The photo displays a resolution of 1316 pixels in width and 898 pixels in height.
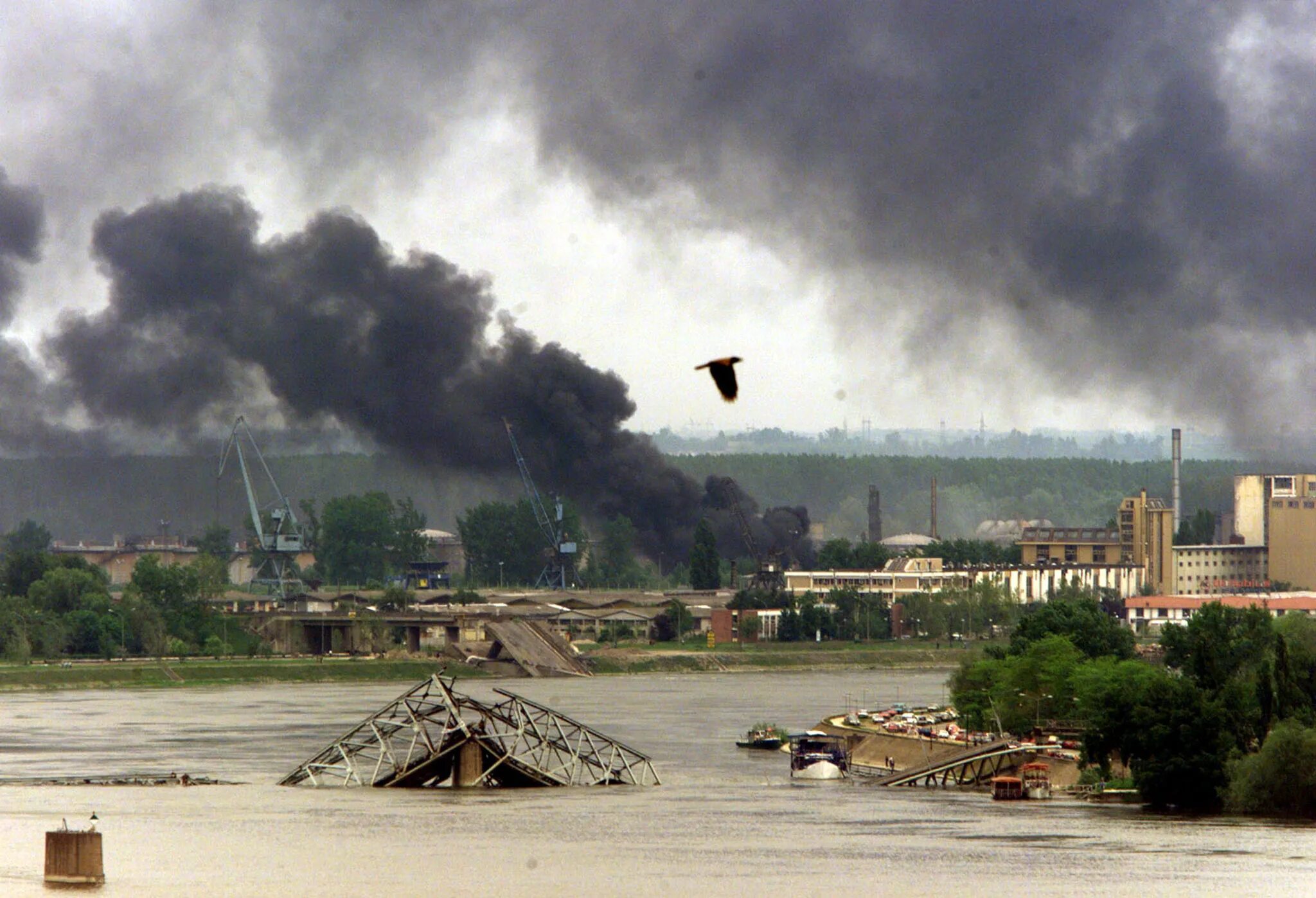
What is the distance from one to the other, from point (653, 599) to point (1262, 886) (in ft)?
319

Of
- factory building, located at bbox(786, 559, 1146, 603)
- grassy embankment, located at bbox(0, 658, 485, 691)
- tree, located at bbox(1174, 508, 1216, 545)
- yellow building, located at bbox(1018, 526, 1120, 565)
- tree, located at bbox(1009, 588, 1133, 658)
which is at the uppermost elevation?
tree, located at bbox(1174, 508, 1216, 545)

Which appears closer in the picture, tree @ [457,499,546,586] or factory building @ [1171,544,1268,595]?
factory building @ [1171,544,1268,595]

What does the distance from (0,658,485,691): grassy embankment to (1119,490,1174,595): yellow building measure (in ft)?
213

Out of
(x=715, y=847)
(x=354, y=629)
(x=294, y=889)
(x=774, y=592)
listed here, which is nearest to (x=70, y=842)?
(x=294, y=889)

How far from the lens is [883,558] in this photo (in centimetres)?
15062

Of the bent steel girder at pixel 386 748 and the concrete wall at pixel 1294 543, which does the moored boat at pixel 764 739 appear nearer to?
the bent steel girder at pixel 386 748

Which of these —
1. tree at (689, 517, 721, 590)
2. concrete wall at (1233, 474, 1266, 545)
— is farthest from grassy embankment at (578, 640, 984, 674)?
concrete wall at (1233, 474, 1266, 545)

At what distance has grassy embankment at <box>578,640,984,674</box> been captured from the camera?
110m

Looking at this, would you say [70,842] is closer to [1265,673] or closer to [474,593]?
[1265,673]

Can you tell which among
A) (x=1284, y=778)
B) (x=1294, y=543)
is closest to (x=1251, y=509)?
Answer: (x=1294, y=543)

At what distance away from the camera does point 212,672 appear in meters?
95.3

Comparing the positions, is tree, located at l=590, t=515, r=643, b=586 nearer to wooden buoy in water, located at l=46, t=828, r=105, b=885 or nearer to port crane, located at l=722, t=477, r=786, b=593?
port crane, located at l=722, t=477, r=786, b=593

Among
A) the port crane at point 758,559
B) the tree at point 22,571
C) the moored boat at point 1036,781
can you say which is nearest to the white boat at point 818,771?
the moored boat at point 1036,781

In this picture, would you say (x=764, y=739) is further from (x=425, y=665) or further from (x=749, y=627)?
(x=749, y=627)
